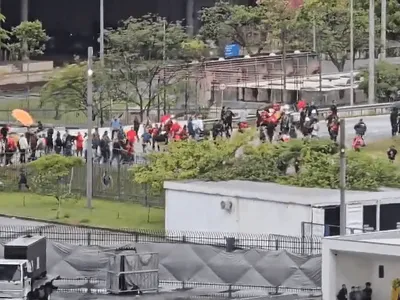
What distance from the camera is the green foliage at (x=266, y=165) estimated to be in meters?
40.8

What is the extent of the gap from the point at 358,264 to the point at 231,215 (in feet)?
26.7

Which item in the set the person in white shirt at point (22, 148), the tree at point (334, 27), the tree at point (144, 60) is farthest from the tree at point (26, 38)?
the person in white shirt at point (22, 148)

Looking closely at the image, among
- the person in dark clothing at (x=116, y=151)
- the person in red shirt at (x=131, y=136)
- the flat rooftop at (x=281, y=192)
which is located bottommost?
the flat rooftop at (x=281, y=192)

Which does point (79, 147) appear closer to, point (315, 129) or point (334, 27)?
point (315, 129)

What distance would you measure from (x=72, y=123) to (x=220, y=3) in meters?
30.9

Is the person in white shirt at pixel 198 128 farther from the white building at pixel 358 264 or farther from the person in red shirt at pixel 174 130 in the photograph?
the white building at pixel 358 264

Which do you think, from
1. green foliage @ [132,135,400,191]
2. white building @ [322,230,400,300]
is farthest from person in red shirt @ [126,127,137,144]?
white building @ [322,230,400,300]

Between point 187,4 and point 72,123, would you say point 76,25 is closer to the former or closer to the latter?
point 187,4

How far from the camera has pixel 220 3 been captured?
96062 mm

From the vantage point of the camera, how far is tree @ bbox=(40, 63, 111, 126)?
64438mm

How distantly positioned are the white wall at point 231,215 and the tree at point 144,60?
83.6ft

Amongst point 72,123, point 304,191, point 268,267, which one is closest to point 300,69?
point 72,123

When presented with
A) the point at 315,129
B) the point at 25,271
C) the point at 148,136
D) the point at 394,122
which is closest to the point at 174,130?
the point at 148,136

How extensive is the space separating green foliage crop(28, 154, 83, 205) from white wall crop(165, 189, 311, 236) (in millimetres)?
7618
